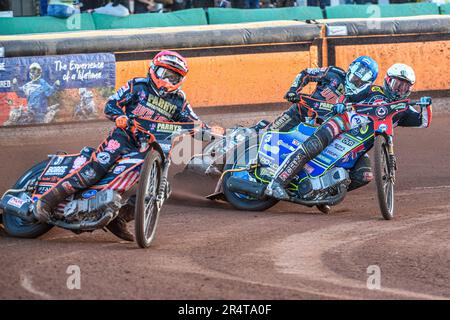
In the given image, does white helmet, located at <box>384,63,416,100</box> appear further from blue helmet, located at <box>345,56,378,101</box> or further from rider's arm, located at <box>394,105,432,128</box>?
blue helmet, located at <box>345,56,378,101</box>

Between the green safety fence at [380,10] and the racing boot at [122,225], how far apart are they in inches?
393

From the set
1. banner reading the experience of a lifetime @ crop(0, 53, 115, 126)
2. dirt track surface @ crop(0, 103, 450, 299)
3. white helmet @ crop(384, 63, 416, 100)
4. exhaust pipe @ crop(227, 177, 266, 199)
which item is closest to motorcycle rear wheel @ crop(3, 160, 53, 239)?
dirt track surface @ crop(0, 103, 450, 299)

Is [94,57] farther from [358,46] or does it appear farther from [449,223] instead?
[449,223]

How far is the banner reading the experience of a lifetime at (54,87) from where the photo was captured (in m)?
14.9

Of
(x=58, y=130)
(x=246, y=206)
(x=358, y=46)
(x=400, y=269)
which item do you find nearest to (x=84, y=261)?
(x=400, y=269)

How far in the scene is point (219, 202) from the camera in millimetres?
11633

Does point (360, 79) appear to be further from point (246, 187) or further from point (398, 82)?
point (246, 187)

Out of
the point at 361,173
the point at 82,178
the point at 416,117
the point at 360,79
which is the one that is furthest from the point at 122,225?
the point at 416,117

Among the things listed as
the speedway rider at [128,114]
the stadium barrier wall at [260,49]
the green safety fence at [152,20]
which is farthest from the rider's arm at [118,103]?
the green safety fence at [152,20]

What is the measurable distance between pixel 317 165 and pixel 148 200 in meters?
2.70

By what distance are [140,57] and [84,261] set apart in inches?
321

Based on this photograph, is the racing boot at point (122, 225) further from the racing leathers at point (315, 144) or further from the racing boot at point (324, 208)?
the racing boot at point (324, 208)

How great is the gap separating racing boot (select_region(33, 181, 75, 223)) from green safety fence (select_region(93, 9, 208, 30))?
8.14 metres

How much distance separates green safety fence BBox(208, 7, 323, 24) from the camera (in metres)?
17.5
